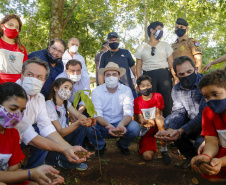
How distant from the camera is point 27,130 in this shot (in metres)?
2.47

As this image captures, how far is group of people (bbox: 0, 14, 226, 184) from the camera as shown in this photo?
2006mm

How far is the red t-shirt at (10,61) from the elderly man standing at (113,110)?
1.43 m

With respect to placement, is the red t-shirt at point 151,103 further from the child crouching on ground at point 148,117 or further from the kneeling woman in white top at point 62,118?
the kneeling woman in white top at point 62,118

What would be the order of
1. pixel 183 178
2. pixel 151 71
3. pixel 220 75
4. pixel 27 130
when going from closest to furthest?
pixel 220 75
pixel 27 130
pixel 183 178
pixel 151 71

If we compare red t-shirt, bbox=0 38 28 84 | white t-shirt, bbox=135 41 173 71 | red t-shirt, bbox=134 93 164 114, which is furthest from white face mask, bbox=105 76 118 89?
red t-shirt, bbox=0 38 28 84

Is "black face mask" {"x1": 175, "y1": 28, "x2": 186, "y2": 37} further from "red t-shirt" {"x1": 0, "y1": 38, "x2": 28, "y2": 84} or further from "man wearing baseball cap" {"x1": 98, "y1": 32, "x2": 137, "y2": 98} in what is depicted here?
"red t-shirt" {"x1": 0, "y1": 38, "x2": 28, "y2": 84}

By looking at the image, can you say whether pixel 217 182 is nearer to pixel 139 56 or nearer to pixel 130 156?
pixel 130 156

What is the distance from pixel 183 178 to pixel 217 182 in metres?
0.71

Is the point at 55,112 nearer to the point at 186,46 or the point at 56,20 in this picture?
the point at 186,46

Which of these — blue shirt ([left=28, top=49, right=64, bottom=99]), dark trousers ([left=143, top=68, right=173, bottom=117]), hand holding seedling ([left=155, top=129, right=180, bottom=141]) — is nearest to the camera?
hand holding seedling ([left=155, top=129, right=180, bottom=141])

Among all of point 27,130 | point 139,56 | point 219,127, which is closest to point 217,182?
point 219,127

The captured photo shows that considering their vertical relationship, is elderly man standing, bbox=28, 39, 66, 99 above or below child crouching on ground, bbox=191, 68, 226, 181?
above

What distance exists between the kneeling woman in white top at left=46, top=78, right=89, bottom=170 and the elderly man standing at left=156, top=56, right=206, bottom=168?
4.63ft

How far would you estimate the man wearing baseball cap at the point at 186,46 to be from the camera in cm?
471
